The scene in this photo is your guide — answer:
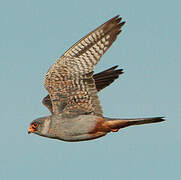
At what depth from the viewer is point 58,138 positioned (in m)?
11.9

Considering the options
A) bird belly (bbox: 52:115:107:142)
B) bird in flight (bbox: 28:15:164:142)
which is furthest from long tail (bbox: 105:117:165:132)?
bird belly (bbox: 52:115:107:142)

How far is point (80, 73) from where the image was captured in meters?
12.0

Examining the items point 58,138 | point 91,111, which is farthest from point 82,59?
point 58,138

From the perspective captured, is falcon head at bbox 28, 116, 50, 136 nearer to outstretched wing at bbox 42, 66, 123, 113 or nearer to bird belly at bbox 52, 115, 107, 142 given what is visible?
bird belly at bbox 52, 115, 107, 142

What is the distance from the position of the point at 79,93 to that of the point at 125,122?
1.45 metres

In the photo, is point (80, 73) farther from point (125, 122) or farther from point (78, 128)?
point (125, 122)

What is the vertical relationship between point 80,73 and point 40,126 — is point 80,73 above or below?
above

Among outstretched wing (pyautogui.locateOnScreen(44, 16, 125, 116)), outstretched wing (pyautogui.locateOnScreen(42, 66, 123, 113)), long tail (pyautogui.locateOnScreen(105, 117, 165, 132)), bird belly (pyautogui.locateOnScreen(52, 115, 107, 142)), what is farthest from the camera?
outstretched wing (pyautogui.locateOnScreen(42, 66, 123, 113))

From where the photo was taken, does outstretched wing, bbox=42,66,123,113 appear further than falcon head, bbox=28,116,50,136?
Yes

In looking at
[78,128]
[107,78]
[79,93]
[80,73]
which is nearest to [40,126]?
[78,128]

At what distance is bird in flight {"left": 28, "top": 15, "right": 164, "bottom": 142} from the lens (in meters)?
11.8

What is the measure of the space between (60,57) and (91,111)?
1640 millimetres

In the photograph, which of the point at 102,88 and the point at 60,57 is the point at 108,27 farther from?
the point at 102,88

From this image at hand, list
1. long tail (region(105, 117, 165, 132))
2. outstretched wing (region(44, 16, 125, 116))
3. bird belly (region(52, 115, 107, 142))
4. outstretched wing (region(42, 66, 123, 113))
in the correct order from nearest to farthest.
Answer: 1. long tail (region(105, 117, 165, 132))
2. bird belly (region(52, 115, 107, 142))
3. outstretched wing (region(44, 16, 125, 116))
4. outstretched wing (region(42, 66, 123, 113))
